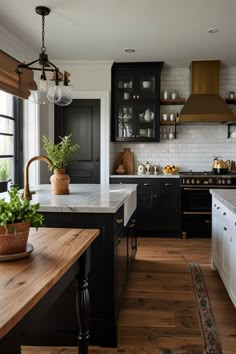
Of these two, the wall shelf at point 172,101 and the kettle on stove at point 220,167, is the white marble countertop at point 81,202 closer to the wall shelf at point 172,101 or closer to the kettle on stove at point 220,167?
the kettle on stove at point 220,167

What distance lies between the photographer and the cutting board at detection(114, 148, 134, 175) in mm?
5945

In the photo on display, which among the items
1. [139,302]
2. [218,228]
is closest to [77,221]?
[139,302]

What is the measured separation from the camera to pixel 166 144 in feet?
19.5

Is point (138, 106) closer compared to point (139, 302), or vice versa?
point (139, 302)

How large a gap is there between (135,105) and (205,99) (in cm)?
110

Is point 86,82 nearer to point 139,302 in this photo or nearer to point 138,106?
point 138,106

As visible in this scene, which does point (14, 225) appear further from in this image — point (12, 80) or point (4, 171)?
point (4, 171)

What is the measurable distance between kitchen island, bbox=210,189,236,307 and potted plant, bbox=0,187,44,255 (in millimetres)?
1550

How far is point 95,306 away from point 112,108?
3.84m

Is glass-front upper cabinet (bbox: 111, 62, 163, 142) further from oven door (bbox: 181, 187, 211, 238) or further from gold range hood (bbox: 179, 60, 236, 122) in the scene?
oven door (bbox: 181, 187, 211, 238)

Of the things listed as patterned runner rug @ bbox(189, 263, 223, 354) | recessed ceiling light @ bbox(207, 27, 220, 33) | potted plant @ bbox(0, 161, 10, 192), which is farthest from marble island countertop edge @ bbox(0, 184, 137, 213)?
recessed ceiling light @ bbox(207, 27, 220, 33)

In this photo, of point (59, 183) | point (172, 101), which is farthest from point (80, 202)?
point (172, 101)

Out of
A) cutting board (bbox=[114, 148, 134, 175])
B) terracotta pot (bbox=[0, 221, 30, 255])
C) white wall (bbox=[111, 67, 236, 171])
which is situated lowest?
terracotta pot (bbox=[0, 221, 30, 255])

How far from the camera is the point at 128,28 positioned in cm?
403
